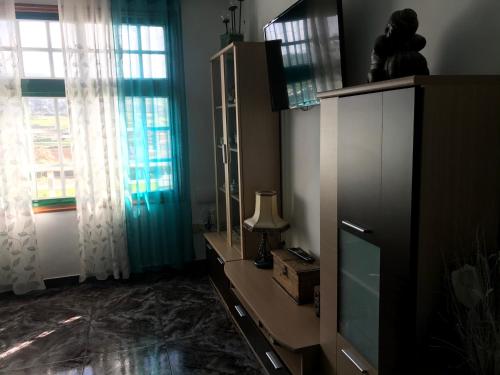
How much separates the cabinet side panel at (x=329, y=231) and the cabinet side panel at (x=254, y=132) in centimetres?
138

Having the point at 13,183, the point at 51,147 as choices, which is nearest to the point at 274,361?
the point at 13,183

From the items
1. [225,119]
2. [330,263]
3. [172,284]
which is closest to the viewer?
[330,263]

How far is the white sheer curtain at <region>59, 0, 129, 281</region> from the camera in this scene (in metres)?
3.58

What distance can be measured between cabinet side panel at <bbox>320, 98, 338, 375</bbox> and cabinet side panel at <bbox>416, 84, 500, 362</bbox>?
0.45 m

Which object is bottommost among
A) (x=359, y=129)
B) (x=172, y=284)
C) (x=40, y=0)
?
(x=172, y=284)

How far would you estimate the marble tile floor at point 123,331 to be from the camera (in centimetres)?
256

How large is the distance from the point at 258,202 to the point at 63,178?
2100mm

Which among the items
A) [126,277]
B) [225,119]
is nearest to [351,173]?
[225,119]

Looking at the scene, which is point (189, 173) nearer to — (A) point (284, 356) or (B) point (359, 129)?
(A) point (284, 356)

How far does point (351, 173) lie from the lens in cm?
150

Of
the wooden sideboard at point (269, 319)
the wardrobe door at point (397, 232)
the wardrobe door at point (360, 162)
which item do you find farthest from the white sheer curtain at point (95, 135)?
the wardrobe door at point (397, 232)

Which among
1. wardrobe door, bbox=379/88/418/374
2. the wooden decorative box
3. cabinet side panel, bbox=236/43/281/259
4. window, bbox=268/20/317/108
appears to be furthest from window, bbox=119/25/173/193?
wardrobe door, bbox=379/88/418/374

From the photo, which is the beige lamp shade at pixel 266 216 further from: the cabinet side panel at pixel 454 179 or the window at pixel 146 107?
the cabinet side panel at pixel 454 179

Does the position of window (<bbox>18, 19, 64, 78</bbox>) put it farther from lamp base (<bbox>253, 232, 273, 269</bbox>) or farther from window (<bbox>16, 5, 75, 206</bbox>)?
lamp base (<bbox>253, 232, 273, 269</bbox>)
